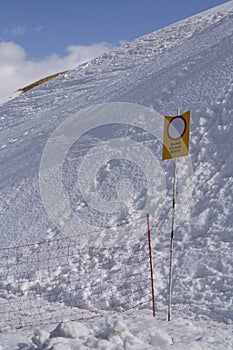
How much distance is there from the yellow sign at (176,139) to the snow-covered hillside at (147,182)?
165 centimetres

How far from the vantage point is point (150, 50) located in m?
21.0

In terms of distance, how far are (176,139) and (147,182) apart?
2.98m

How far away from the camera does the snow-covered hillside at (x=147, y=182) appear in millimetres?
5781

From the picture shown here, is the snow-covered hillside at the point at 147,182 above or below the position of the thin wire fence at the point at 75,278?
above

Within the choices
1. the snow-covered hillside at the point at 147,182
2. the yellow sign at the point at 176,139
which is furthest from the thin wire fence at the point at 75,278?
the yellow sign at the point at 176,139

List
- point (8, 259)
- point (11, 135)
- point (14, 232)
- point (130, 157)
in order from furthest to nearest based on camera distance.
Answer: point (11, 135), point (130, 157), point (14, 232), point (8, 259)

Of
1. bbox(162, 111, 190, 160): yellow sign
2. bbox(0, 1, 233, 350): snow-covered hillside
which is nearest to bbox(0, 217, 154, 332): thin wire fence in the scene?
bbox(0, 1, 233, 350): snow-covered hillside

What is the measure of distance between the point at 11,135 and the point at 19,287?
9.64 metres

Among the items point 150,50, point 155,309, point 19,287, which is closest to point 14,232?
point 19,287

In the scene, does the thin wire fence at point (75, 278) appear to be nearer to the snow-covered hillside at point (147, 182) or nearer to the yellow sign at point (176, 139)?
the snow-covered hillside at point (147, 182)

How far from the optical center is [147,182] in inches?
363

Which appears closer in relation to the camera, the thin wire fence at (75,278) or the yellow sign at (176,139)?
the yellow sign at (176,139)

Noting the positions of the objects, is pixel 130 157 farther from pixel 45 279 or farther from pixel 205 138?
pixel 45 279

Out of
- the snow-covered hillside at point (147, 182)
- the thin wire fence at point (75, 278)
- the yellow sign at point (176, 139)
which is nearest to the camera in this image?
the snow-covered hillside at point (147, 182)
